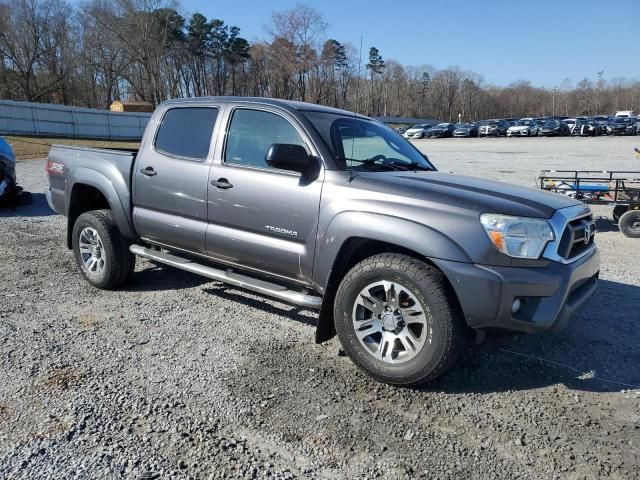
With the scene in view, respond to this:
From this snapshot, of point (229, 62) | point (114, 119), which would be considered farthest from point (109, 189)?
point (229, 62)

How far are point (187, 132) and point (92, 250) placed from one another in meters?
1.72

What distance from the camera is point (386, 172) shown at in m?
3.89

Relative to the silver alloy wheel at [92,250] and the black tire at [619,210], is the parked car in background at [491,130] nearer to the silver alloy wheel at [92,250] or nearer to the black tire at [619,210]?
the black tire at [619,210]

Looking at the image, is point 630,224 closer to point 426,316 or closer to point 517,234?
point 517,234

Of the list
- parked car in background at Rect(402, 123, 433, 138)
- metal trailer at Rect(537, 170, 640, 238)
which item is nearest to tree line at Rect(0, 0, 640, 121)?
parked car in background at Rect(402, 123, 433, 138)

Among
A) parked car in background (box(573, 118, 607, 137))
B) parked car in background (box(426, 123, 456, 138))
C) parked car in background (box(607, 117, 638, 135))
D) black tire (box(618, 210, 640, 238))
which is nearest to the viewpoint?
black tire (box(618, 210, 640, 238))

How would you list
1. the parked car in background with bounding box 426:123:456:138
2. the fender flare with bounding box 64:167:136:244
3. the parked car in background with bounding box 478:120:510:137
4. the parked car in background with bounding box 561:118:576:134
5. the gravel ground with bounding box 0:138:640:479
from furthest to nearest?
the parked car in background with bounding box 478:120:510:137 < the parked car in background with bounding box 426:123:456:138 < the parked car in background with bounding box 561:118:576:134 < the fender flare with bounding box 64:167:136:244 < the gravel ground with bounding box 0:138:640:479

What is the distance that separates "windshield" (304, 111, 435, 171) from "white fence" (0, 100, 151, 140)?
3490cm

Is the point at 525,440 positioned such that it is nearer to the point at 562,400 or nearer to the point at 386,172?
the point at 562,400

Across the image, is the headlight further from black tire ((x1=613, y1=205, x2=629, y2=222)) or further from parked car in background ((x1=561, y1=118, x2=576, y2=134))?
parked car in background ((x1=561, y1=118, x2=576, y2=134))

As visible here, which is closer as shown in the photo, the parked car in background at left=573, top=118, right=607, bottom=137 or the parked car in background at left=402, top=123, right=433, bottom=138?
the parked car in background at left=573, top=118, right=607, bottom=137

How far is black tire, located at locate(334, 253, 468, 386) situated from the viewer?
3113mm

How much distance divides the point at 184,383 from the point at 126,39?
7354cm

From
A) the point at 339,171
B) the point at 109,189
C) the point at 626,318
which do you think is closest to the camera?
the point at 339,171
